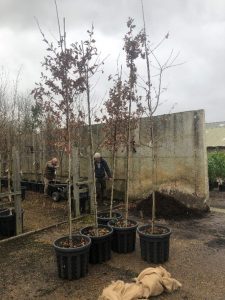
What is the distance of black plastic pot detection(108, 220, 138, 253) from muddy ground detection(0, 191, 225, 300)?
134mm

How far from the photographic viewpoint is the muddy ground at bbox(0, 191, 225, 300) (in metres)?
4.19

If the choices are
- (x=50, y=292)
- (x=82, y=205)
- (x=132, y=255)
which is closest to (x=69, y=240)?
(x=50, y=292)

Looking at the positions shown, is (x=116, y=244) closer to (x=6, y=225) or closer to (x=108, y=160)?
(x=6, y=225)

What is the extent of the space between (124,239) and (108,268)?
0.74 meters

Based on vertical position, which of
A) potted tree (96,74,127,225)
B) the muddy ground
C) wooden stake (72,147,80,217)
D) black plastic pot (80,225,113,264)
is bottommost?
the muddy ground

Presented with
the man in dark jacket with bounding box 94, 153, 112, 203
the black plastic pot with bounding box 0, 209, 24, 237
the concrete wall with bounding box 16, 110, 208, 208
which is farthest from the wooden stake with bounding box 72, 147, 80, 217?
the man in dark jacket with bounding box 94, 153, 112, 203

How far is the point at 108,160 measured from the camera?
36.7ft

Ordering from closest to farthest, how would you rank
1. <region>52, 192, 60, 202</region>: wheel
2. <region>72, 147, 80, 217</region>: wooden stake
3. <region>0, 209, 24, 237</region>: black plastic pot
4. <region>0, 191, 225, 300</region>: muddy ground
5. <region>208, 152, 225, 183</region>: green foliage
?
<region>0, 191, 225, 300</region>: muddy ground < <region>0, 209, 24, 237</region>: black plastic pot < <region>72, 147, 80, 217</region>: wooden stake < <region>52, 192, 60, 202</region>: wheel < <region>208, 152, 225, 183</region>: green foliage

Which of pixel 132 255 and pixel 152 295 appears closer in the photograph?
Answer: pixel 152 295

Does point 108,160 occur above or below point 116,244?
above

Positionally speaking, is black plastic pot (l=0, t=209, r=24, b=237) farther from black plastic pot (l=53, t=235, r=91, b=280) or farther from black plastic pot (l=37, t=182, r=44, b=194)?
black plastic pot (l=37, t=182, r=44, b=194)

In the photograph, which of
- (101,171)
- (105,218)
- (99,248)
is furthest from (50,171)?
(99,248)

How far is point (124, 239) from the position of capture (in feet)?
18.4

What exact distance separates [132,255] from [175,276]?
1108mm
